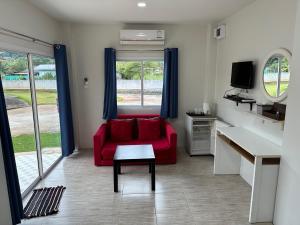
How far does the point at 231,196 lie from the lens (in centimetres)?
290

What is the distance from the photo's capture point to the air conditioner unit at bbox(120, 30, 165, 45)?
4211 mm

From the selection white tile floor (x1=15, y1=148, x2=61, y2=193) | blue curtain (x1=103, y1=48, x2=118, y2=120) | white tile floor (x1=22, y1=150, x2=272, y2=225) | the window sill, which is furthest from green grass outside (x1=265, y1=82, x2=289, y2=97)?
white tile floor (x1=15, y1=148, x2=61, y2=193)

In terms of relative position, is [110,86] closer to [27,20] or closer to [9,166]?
[27,20]

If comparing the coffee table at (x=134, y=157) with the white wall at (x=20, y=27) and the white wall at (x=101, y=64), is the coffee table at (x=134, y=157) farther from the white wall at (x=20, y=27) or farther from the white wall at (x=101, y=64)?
the white wall at (x=101, y=64)

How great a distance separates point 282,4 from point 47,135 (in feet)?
13.3

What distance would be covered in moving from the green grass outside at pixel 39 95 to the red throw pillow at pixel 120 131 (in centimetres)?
120

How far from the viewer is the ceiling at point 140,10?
A: 120 inches

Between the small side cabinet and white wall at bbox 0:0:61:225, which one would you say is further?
the small side cabinet

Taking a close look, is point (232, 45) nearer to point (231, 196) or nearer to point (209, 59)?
point (209, 59)

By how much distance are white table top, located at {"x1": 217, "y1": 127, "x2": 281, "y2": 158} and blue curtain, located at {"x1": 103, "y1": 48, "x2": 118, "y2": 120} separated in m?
2.20

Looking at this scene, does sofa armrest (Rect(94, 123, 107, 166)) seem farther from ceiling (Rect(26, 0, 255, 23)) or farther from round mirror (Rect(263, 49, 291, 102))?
round mirror (Rect(263, 49, 291, 102))

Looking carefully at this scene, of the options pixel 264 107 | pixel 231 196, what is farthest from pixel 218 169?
pixel 264 107

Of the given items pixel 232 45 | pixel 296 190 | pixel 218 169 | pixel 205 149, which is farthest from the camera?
pixel 205 149

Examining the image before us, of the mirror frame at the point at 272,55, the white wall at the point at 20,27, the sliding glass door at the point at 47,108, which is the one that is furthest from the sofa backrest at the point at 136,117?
the mirror frame at the point at 272,55
